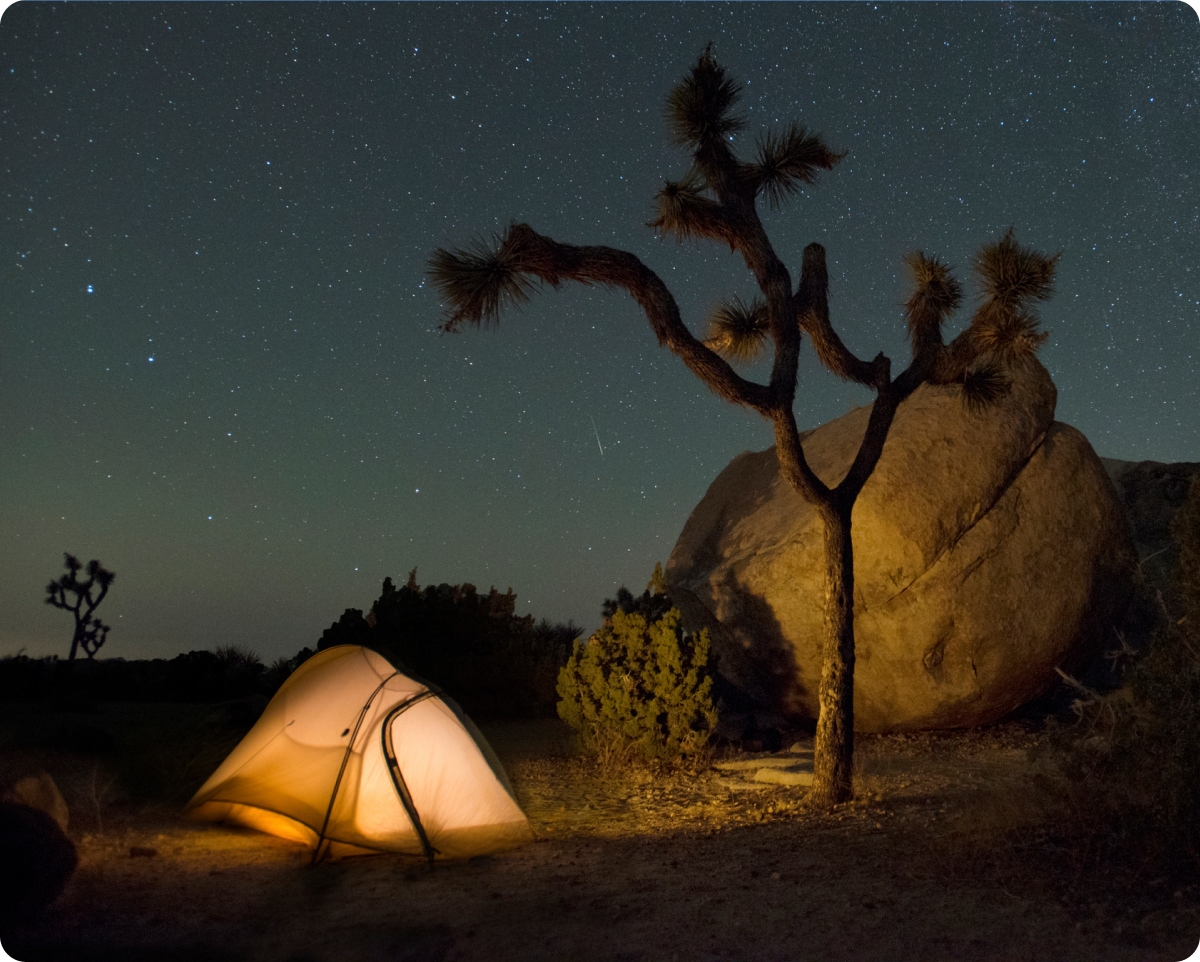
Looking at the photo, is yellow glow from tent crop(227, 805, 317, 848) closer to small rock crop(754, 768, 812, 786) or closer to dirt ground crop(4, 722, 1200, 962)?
dirt ground crop(4, 722, 1200, 962)

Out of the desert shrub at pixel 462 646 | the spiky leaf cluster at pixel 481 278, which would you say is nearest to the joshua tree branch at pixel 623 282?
the spiky leaf cluster at pixel 481 278

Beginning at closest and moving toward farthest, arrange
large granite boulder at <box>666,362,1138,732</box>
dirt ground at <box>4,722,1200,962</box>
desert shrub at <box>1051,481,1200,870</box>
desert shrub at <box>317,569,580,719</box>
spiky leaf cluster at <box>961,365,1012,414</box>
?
dirt ground at <box>4,722,1200,962</box> → desert shrub at <box>1051,481,1200,870</box> → spiky leaf cluster at <box>961,365,1012,414</box> → large granite boulder at <box>666,362,1138,732</box> → desert shrub at <box>317,569,580,719</box>

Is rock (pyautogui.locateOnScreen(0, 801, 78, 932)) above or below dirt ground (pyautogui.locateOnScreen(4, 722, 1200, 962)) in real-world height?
above

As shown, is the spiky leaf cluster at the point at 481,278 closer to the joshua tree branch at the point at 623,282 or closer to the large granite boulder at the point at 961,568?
the joshua tree branch at the point at 623,282

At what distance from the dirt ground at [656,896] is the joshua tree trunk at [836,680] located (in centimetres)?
39

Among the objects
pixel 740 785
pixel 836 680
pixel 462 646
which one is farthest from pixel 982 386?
pixel 462 646

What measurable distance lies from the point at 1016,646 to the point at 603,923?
7895 mm

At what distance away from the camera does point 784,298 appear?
28.1 ft

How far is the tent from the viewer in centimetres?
736

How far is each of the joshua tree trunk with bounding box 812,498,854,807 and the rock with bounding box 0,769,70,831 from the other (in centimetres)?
629

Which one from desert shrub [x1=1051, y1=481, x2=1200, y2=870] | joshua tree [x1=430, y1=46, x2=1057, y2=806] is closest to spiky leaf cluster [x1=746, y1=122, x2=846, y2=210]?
joshua tree [x1=430, y1=46, x2=1057, y2=806]

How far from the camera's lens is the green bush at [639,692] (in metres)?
10.7

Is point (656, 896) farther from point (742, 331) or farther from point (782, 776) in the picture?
point (742, 331)

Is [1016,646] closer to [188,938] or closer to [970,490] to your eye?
[970,490]
